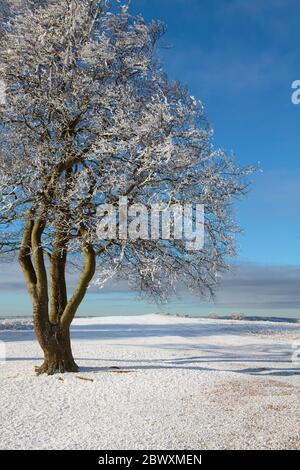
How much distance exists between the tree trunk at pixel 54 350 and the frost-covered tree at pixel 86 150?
29 millimetres

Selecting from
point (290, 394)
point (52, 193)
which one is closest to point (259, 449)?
point (290, 394)

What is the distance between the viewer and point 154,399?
1188cm

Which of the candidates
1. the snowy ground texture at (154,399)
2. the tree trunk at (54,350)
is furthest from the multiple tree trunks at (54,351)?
the snowy ground texture at (154,399)

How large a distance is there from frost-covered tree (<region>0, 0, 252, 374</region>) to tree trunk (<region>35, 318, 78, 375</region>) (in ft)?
0.10

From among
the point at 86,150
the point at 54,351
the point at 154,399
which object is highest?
the point at 86,150

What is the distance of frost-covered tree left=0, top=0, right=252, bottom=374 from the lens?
13516 millimetres

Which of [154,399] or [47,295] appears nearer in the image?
[154,399]

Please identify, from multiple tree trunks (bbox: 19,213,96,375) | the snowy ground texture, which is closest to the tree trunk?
multiple tree trunks (bbox: 19,213,96,375)

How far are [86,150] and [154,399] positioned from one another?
7.05 m

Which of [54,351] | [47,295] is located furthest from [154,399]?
[47,295]

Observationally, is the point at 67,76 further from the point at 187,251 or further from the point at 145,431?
the point at 145,431

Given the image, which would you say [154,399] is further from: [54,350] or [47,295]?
[47,295]

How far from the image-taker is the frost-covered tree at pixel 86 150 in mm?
13516

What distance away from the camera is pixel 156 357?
18.6m
